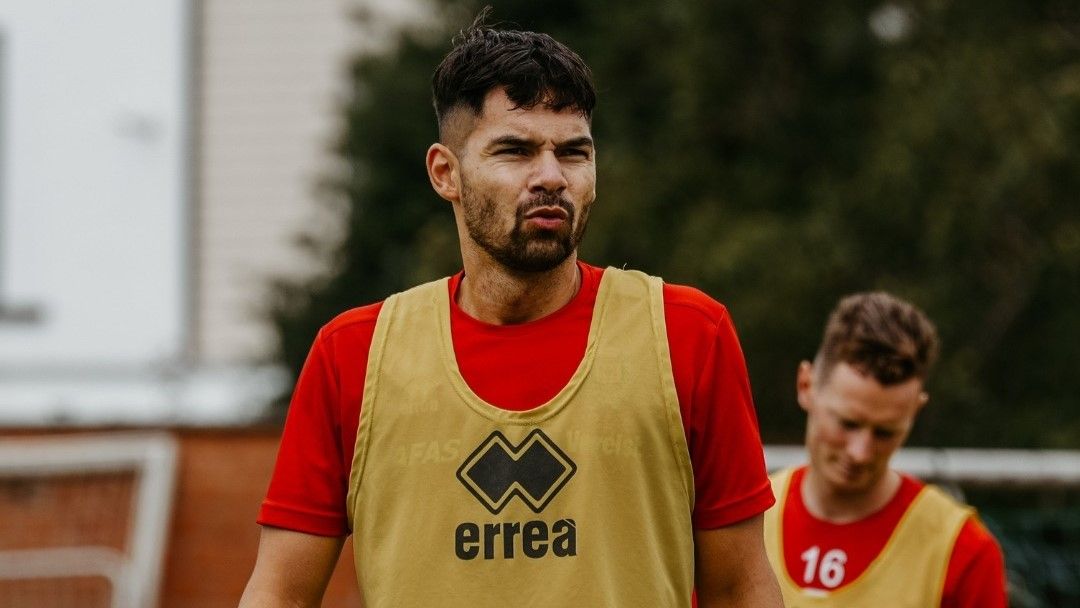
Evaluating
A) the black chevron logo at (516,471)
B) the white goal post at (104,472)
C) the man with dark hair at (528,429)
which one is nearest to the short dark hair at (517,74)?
the man with dark hair at (528,429)

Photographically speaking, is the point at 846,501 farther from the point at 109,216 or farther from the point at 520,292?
the point at 109,216

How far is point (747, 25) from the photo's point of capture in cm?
1189

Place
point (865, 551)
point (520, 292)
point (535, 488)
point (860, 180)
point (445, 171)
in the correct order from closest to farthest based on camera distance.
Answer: point (535, 488) → point (520, 292) → point (445, 171) → point (865, 551) → point (860, 180)

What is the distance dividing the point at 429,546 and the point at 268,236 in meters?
14.0

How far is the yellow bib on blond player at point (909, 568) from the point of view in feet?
12.9

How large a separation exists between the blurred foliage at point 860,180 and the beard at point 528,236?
7.16 metres

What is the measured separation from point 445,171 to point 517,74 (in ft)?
0.88

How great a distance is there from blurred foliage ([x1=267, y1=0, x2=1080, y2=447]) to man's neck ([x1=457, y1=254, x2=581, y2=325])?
279 inches

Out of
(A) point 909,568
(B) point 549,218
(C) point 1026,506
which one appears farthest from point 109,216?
(B) point 549,218

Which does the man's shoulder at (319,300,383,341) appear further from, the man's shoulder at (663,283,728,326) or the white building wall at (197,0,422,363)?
the white building wall at (197,0,422,363)

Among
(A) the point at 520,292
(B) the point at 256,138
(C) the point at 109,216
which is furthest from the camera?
(B) the point at 256,138

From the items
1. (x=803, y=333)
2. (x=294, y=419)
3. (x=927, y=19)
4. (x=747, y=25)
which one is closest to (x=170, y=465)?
(x=803, y=333)

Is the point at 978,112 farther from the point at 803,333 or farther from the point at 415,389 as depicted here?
the point at 415,389

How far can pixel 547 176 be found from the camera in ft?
9.30
